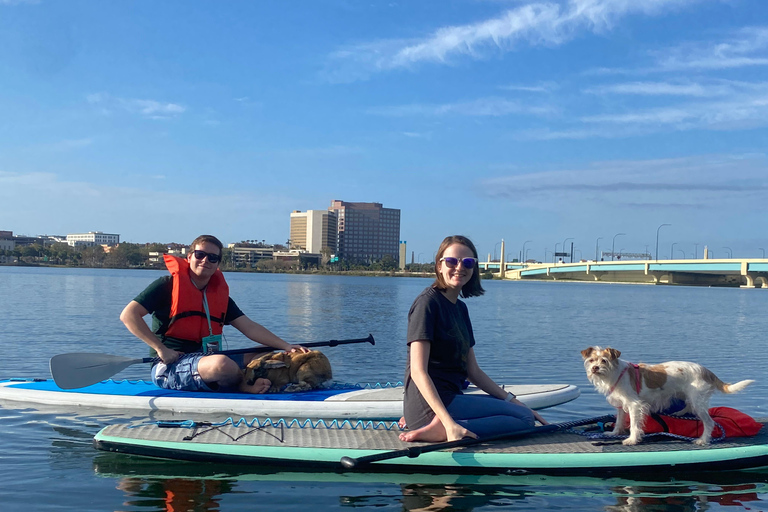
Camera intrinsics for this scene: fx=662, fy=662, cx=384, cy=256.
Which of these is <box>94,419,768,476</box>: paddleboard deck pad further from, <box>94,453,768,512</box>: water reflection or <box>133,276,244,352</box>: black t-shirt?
<box>133,276,244,352</box>: black t-shirt

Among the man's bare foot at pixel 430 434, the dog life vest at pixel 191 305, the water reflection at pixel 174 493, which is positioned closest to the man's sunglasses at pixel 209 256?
the dog life vest at pixel 191 305

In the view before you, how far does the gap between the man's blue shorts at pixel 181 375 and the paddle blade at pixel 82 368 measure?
0.86 feet

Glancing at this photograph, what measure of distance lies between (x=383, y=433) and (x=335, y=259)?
175582 mm

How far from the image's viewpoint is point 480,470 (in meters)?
4.92

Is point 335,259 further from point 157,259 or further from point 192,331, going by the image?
point 192,331

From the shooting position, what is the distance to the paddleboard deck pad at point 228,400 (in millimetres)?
6840

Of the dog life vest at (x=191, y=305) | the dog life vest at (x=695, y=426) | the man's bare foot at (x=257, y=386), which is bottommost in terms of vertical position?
the man's bare foot at (x=257, y=386)

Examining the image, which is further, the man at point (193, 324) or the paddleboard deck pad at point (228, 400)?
the paddleboard deck pad at point (228, 400)

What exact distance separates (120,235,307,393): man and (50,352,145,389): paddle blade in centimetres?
52

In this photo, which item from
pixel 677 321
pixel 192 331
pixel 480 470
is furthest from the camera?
pixel 677 321

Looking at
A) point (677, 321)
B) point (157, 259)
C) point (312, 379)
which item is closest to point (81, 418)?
point (312, 379)

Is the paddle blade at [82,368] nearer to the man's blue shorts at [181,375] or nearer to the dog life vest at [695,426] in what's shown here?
the man's blue shorts at [181,375]

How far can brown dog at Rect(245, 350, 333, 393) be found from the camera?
7281 mm

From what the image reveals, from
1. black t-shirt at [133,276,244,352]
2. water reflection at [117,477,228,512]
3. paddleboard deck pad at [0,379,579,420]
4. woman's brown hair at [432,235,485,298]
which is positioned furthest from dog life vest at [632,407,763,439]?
black t-shirt at [133,276,244,352]
